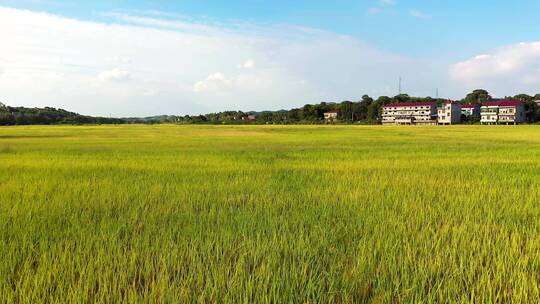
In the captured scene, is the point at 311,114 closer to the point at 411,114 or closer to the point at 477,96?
the point at 411,114

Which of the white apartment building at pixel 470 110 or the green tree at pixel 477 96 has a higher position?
the green tree at pixel 477 96

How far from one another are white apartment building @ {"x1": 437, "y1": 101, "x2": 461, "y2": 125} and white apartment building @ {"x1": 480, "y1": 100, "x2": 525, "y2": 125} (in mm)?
4641

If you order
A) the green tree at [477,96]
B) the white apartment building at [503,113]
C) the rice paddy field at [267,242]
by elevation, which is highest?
the green tree at [477,96]

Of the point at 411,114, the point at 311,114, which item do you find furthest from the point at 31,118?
the point at 411,114

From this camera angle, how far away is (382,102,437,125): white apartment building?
271 feet

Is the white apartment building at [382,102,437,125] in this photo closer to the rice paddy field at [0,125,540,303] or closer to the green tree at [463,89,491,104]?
the green tree at [463,89,491,104]

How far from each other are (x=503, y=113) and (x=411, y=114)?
18.0m

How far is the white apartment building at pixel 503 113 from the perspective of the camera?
70.1 metres

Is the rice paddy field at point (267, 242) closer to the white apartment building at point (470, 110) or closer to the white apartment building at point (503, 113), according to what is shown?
the white apartment building at point (503, 113)

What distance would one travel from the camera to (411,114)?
84562 mm

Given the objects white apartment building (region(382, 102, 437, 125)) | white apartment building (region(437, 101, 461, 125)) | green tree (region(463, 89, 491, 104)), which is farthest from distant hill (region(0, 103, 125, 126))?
green tree (region(463, 89, 491, 104))

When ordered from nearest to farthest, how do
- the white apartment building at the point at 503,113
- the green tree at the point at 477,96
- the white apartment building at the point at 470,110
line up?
the white apartment building at the point at 503,113, the white apartment building at the point at 470,110, the green tree at the point at 477,96

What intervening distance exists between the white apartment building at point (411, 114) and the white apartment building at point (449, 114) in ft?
11.3

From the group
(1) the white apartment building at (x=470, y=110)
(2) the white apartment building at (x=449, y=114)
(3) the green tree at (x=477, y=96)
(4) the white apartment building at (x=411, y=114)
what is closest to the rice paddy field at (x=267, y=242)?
(2) the white apartment building at (x=449, y=114)
